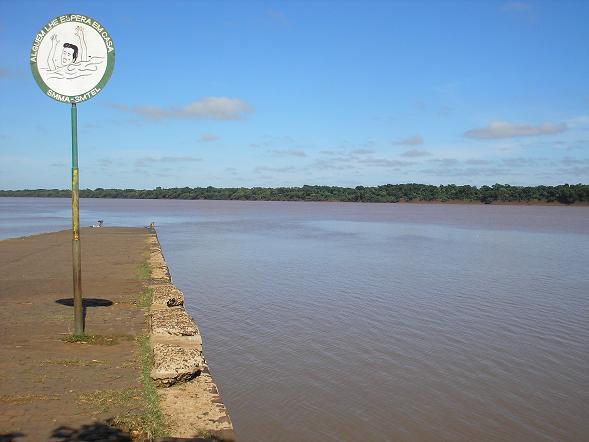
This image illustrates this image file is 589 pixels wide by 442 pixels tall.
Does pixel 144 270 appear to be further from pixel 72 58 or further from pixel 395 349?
pixel 72 58

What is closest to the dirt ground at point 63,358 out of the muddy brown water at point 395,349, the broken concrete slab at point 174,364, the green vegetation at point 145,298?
the green vegetation at point 145,298

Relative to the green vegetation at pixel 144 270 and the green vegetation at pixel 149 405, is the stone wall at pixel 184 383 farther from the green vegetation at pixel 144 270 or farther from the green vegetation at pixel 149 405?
the green vegetation at pixel 144 270

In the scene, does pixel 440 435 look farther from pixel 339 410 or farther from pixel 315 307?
pixel 315 307

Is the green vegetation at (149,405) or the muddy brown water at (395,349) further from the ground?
the green vegetation at (149,405)

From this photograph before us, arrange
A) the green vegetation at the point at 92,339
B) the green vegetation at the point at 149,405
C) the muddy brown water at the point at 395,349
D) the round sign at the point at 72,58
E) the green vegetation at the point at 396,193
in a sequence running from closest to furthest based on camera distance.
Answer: the green vegetation at the point at 149,405, the muddy brown water at the point at 395,349, the round sign at the point at 72,58, the green vegetation at the point at 92,339, the green vegetation at the point at 396,193

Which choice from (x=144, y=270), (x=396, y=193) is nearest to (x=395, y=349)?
(x=144, y=270)

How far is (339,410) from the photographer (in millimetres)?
6867

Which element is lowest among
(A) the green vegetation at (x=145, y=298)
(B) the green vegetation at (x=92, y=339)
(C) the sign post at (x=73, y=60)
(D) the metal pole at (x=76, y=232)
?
(A) the green vegetation at (x=145, y=298)

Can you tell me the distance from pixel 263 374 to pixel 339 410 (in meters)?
1.61

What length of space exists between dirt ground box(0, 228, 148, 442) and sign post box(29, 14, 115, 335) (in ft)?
3.30

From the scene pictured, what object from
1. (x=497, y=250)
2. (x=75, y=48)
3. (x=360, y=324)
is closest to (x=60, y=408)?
(x=75, y=48)

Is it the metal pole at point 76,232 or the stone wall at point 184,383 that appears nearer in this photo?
the stone wall at point 184,383

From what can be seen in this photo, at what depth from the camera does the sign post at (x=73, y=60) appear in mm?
7070

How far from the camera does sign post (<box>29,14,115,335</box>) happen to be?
23.2ft
